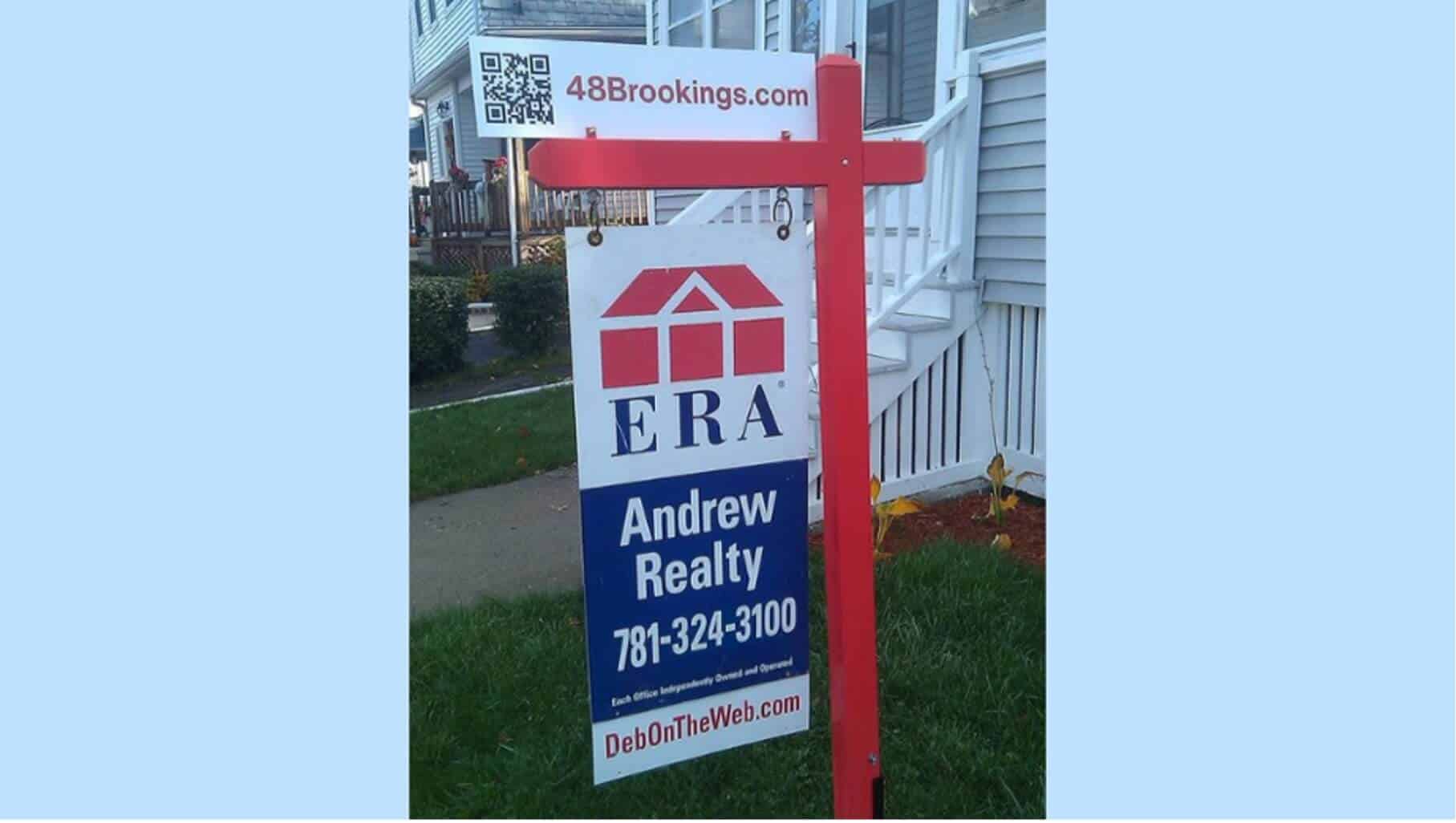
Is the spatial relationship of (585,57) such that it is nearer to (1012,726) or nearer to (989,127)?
(1012,726)

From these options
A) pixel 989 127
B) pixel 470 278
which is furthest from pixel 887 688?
pixel 470 278

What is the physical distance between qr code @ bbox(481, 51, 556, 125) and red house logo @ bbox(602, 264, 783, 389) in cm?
35

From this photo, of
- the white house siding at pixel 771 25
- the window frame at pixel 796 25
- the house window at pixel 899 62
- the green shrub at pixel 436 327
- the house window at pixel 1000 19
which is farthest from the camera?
the green shrub at pixel 436 327

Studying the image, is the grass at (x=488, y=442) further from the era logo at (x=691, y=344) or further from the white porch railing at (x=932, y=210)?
the era logo at (x=691, y=344)

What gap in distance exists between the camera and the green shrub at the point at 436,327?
819 centimetres

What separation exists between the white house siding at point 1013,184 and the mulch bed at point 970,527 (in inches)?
39.4

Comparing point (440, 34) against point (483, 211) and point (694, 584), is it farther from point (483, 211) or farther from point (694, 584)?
point (694, 584)

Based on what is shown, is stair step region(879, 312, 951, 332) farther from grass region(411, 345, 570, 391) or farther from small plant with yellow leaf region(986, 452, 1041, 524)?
grass region(411, 345, 570, 391)

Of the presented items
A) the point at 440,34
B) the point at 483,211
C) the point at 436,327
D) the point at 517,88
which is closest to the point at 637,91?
the point at 517,88

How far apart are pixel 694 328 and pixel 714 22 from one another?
260 inches

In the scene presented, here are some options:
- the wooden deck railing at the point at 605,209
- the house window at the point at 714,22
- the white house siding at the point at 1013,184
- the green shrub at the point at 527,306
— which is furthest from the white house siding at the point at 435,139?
the white house siding at the point at 1013,184

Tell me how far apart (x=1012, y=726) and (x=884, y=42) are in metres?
4.31

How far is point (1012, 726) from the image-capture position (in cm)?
284

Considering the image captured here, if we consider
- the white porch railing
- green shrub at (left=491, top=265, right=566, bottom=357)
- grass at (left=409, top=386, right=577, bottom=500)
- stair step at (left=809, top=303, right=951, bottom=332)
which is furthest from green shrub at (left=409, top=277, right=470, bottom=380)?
stair step at (left=809, top=303, right=951, bottom=332)
